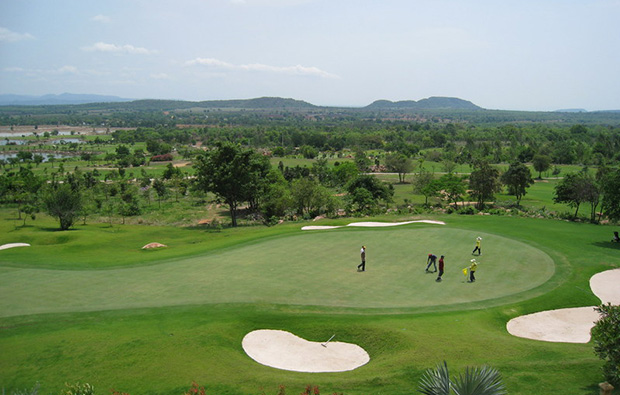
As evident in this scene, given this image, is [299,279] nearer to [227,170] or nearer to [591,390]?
[591,390]

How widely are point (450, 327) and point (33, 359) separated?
1863 cm

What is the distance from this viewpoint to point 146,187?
9731 cm

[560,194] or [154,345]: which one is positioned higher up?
[560,194]

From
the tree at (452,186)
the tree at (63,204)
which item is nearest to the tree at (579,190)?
the tree at (452,186)

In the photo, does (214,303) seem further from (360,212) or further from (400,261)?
(360,212)

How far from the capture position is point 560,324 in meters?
21.3

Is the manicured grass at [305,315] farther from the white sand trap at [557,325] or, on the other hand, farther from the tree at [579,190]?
the tree at [579,190]

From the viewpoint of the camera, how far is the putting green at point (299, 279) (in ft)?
76.0

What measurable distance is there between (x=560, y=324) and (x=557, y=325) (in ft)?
0.85

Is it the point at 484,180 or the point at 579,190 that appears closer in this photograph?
the point at 579,190

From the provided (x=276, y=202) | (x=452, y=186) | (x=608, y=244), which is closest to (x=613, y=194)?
(x=608, y=244)

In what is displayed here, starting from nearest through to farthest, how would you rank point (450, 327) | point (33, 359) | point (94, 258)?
point (33, 359) < point (450, 327) < point (94, 258)

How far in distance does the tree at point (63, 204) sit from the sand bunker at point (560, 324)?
166 feet

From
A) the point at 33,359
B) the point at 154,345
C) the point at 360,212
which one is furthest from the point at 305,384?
the point at 360,212
